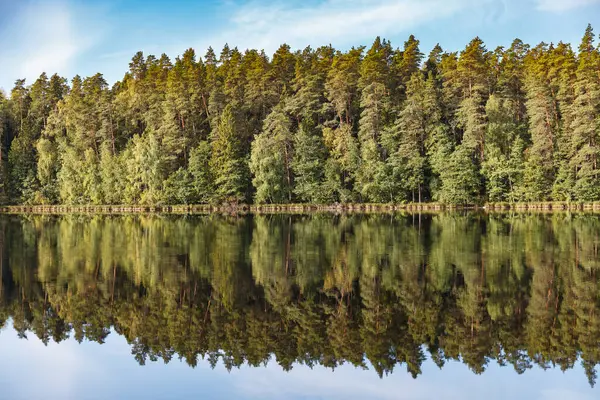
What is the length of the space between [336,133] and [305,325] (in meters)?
61.8

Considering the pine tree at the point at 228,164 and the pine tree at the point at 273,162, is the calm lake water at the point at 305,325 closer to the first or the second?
the pine tree at the point at 273,162

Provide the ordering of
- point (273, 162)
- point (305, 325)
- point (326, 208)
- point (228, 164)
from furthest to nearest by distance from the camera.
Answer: point (228, 164) → point (273, 162) → point (326, 208) → point (305, 325)

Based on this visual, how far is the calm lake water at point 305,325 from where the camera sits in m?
10.8

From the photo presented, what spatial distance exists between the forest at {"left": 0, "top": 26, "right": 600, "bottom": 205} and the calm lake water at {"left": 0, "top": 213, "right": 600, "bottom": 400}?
44.0m

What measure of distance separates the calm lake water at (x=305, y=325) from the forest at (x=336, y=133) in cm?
4397

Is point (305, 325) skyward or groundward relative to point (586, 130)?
groundward

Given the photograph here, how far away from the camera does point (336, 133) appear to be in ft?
244

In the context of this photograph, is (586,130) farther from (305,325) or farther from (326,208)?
(305,325)

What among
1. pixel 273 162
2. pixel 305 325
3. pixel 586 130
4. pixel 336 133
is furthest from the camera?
pixel 336 133

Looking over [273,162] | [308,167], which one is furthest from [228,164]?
[308,167]

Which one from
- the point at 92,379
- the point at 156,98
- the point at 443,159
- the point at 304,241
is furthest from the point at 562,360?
the point at 156,98

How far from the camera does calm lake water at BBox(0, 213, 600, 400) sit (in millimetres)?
10773

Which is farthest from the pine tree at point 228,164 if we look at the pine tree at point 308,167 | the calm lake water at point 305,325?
the calm lake water at point 305,325

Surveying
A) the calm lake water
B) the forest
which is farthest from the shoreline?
the calm lake water
